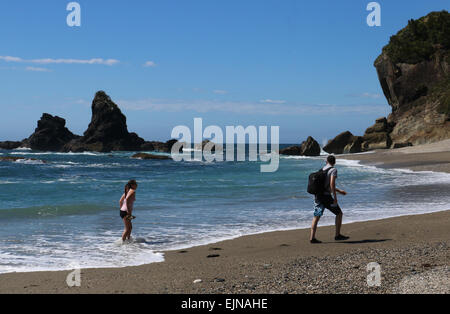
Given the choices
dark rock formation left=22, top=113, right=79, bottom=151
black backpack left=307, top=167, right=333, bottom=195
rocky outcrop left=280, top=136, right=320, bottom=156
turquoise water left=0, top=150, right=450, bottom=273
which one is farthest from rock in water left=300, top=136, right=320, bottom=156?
dark rock formation left=22, top=113, right=79, bottom=151

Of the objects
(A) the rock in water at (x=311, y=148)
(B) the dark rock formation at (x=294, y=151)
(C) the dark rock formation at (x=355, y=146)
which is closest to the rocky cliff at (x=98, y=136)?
(B) the dark rock formation at (x=294, y=151)

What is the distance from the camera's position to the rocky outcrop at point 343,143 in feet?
218

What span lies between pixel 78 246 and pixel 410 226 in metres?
6.73

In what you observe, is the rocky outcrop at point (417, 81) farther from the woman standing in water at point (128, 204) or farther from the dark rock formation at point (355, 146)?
the woman standing in water at point (128, 204)

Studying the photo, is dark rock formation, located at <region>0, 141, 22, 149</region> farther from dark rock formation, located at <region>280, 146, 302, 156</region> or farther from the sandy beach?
the sandy beach

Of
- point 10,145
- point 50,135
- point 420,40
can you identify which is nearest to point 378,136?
point 420,40

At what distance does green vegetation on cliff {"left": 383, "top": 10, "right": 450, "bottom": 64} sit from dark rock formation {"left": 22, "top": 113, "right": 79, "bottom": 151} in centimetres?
8183

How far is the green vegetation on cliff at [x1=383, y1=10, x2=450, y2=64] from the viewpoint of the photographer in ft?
228

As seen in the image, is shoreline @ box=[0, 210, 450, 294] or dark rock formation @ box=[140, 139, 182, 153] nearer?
shoreline @ box=[0, 210, 450, 294]

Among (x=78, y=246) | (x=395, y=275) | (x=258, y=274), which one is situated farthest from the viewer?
(x=78, y=246)
